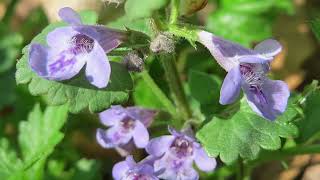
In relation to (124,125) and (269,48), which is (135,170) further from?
(269,48)

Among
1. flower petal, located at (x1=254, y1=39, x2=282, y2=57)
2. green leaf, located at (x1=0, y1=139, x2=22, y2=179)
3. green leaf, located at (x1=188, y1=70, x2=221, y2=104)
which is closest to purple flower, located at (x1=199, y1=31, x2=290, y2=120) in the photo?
flower petal, located at (x1=254, y1=39, x2=282, y2=57)

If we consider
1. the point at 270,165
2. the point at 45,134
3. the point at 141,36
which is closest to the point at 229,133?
the point at 141,36

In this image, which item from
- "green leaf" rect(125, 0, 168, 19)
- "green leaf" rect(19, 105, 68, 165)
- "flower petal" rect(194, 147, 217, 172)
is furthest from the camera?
"green leaf" rect(19, 105, 68, 165)

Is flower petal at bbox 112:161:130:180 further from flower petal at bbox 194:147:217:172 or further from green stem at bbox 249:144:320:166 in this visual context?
green stem at bbox 249:144:320:166

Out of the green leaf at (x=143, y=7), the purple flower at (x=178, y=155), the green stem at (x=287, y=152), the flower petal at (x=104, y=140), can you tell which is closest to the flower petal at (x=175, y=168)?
the purple flower at (x=178, y=155)

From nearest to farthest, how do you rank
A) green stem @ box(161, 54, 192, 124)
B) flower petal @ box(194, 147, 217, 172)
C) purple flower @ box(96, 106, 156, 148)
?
1. green stem @ box(161, 54, 192, 124)
2. flower petal @ box(194, 147, 217, 172)
3. purple flower @ box(96, 106, 156, 148)

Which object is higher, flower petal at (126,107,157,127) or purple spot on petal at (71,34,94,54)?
purple spot on petal at (71,34,94,54)
